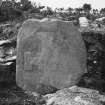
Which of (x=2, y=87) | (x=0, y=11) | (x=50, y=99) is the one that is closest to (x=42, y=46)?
(x=2, y=87)

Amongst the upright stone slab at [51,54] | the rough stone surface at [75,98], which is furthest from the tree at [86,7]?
the rough stone surface at [75,98]

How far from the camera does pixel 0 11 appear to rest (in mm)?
18703

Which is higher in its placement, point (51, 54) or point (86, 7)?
point (86, 7)

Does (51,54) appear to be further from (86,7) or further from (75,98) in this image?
(86,7)

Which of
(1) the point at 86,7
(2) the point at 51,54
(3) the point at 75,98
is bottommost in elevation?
(3) the point at 75,98

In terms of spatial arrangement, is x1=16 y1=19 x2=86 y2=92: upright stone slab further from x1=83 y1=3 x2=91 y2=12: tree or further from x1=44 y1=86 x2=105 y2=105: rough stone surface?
x1=83 y1=3 x2=91 y2=12: tree

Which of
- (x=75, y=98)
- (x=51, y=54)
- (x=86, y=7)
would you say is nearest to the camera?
(x=75, y=98)

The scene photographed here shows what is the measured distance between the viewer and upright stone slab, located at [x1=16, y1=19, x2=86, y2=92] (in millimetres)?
7367

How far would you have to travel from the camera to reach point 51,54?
7.38 m

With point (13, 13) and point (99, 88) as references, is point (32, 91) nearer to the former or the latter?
point (99, 88)

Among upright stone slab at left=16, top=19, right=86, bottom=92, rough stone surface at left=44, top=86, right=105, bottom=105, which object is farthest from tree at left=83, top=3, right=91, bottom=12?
rough stone surface at left=44, top=86, right=105, bottom=105

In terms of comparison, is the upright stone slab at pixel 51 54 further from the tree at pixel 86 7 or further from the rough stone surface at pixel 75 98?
the tree at pixel 86 7

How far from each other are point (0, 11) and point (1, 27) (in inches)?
223

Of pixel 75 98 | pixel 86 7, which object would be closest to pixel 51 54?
pixel 75 98
